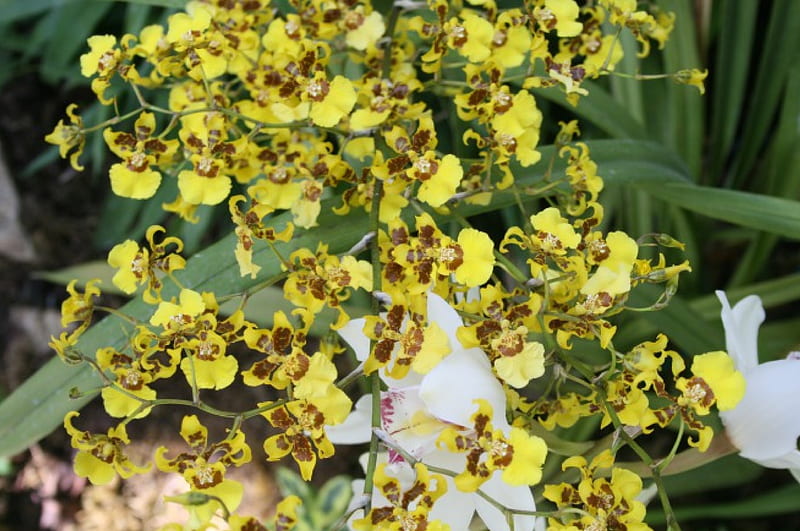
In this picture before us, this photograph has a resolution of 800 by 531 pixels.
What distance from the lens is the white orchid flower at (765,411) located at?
513 mm

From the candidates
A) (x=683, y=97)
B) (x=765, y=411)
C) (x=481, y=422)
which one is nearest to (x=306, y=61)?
(x=481, y=422)

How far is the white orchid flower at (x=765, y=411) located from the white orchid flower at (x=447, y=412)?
170 millimetres

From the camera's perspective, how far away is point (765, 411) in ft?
1.69

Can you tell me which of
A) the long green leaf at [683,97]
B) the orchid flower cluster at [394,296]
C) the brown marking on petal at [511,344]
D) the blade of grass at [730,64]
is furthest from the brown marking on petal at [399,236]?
the blade of grass at [730,64]

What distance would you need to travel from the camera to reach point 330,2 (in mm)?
586

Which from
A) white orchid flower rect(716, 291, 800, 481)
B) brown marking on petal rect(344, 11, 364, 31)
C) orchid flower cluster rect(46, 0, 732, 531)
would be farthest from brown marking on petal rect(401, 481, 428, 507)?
brown marking on petal rect(344, 11, 364, 31)

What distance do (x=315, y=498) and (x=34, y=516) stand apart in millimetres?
527

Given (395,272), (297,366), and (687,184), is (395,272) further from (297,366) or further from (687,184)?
(687,184)

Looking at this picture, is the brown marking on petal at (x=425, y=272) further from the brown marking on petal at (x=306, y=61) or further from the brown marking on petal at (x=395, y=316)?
the brown marking on petal at (x=306, y=61)

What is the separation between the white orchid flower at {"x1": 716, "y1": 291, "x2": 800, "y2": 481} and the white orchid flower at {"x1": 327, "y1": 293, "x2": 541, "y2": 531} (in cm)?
17

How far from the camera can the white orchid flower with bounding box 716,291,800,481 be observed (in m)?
0.51

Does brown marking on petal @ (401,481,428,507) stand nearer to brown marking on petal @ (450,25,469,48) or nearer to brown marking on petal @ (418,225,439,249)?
brown marking on petal @ (418,225,439,249)

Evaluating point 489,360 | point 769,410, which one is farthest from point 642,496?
point 489,360

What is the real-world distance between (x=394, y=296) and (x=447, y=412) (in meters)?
0.08
